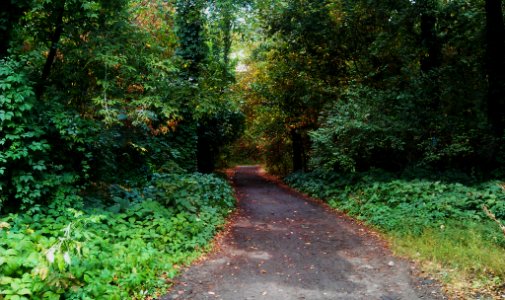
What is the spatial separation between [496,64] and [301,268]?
9212 millimetres

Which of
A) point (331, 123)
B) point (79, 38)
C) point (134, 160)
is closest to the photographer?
point (79, 38)

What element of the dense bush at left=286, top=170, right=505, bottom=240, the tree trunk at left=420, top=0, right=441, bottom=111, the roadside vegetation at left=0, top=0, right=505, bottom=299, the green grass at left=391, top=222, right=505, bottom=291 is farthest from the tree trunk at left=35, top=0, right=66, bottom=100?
the tree trunk at left=420, top=0, right=441, bottom=111

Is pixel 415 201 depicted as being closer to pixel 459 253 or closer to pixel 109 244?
pixel 459 253

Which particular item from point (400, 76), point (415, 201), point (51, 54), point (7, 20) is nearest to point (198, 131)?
point (400, 76)

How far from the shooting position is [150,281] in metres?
5.62

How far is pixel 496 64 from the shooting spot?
1126 cm

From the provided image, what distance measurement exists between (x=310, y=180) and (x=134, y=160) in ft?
30.8

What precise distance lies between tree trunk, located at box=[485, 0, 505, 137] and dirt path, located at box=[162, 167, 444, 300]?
18.1 feet

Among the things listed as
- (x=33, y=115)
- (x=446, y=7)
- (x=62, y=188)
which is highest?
(x=446, y=7)

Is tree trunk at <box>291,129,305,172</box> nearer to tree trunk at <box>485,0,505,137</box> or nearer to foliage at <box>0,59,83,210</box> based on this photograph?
tree trunk at <box>485,0,505,137</box>

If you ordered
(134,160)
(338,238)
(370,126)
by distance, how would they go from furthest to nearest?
(370,126), (134,160), (338,238)

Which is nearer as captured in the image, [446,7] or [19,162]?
[19,162]

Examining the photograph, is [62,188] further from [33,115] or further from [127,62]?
[127,62]

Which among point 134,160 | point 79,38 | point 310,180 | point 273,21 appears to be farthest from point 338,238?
point 273,21
